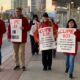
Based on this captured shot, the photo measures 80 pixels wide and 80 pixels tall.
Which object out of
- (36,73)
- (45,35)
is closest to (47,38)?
(45,35)

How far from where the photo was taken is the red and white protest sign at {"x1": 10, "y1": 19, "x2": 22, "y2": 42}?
476 inches

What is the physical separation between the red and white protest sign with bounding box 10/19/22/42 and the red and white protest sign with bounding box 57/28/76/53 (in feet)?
5.10

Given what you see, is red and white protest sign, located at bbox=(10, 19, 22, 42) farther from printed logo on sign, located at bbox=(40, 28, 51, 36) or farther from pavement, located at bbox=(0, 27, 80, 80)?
pavement, located at bbox=(0, 27, 80, 80)

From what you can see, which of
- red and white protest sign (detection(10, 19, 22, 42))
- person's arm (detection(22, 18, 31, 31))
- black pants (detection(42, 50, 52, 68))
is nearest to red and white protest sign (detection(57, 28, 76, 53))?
black pants (detection(42, 50, 52, 68))

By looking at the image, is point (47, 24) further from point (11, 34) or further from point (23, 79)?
point (23, 79)

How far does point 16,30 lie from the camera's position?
12.2 meters

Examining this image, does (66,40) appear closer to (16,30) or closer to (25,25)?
(25,25)

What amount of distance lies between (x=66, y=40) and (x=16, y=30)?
6.61 feet

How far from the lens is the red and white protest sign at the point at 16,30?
12.1 metres

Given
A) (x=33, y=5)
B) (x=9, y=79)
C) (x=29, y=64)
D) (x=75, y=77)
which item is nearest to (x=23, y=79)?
(x=9, y=79)

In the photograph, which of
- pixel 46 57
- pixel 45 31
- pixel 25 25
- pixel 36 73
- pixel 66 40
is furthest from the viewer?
pixel 25 25

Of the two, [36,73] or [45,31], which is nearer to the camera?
[36,73]

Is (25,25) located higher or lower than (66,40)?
higher

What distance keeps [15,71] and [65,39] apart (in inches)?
77.9
